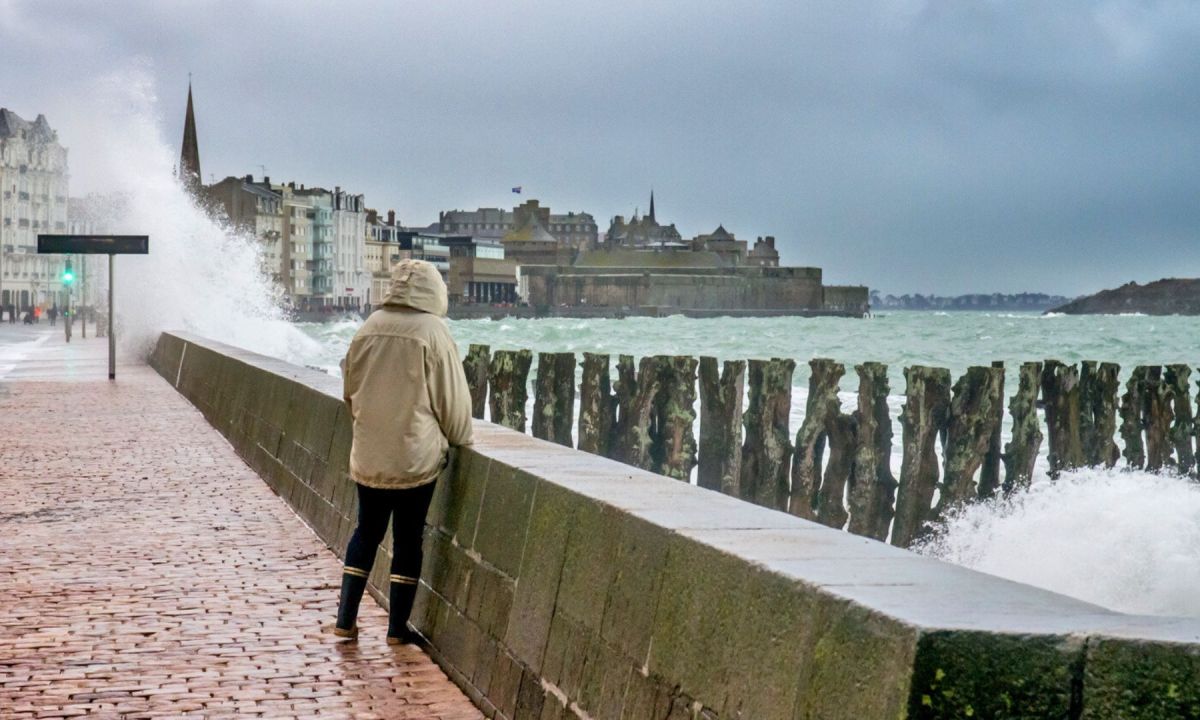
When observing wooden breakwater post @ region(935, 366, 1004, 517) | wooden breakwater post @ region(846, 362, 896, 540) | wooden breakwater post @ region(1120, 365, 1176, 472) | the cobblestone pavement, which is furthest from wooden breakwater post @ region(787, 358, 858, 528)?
the cobblestone pavement

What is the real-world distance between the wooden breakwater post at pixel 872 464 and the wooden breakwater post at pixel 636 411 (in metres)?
3.38

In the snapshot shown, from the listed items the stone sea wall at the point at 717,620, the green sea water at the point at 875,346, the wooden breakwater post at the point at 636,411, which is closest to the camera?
the stone sea wall at the point at 717,620

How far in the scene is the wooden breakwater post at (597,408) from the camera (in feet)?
79.2

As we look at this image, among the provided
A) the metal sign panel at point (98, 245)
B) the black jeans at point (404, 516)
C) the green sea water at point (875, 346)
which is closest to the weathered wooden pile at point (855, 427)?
the metal sign panel at point (98, 245)

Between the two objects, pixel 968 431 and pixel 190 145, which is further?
pixel 190 145

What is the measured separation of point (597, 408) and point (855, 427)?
4.84 metres

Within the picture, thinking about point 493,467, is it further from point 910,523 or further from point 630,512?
point 910,523

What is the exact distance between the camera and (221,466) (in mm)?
15133

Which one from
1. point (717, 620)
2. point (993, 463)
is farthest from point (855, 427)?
point (717, 620)

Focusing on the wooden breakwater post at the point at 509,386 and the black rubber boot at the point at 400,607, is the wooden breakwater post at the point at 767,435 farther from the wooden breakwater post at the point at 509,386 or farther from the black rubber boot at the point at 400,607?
the black rubber boot at the point at 400,607

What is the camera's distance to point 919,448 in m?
19.9

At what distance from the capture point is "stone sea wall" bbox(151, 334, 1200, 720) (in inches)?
118

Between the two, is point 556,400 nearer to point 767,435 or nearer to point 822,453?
point 767,435

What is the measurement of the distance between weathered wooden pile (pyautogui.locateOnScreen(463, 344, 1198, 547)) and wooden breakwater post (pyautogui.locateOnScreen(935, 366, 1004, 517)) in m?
0.02
